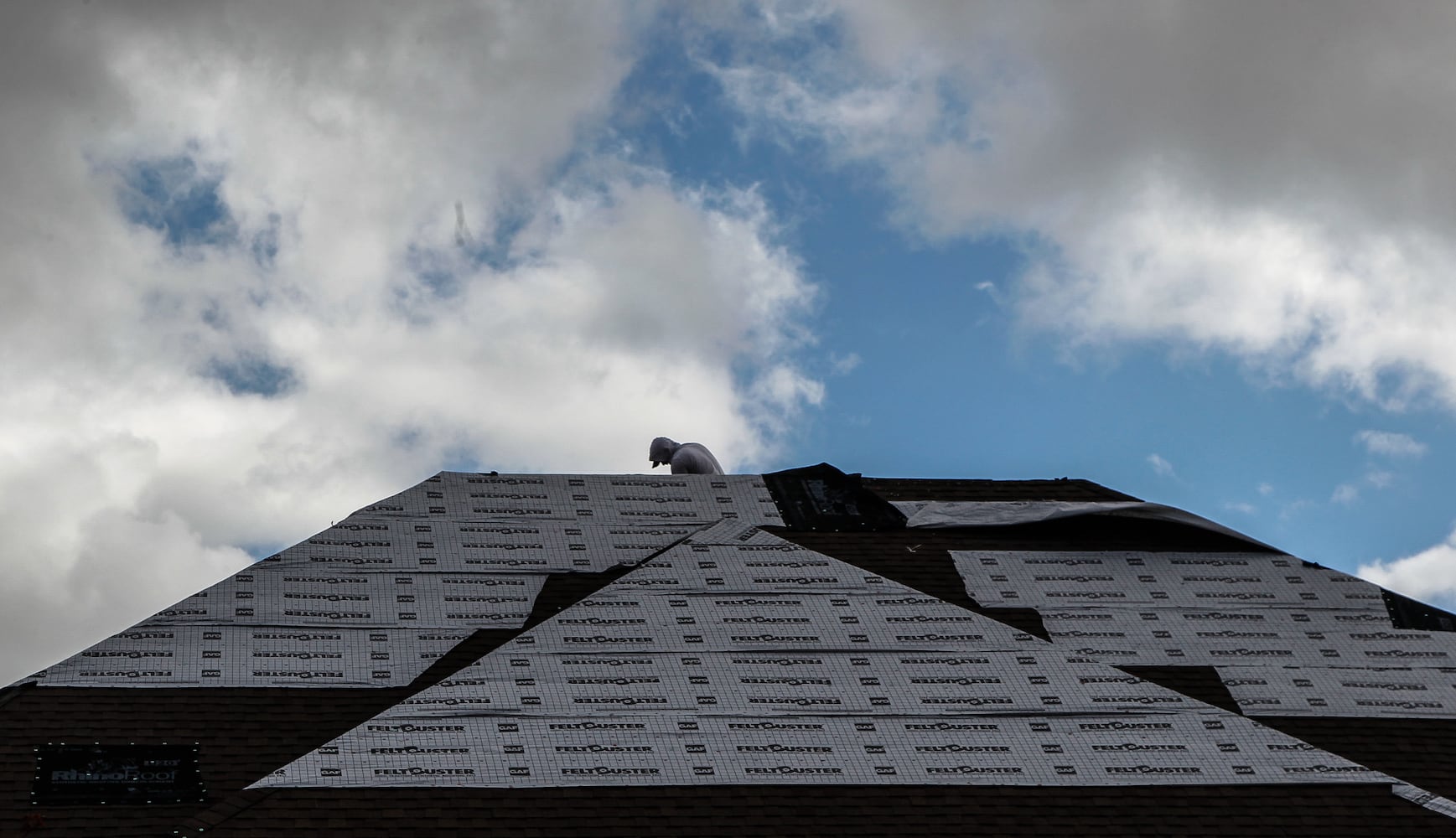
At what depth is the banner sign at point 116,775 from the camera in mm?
25281

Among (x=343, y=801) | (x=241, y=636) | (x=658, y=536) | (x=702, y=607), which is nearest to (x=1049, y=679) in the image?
(x=702, y=607)

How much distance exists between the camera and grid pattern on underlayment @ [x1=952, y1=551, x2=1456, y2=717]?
3030cm

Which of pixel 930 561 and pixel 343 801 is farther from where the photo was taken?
pixel 930 561

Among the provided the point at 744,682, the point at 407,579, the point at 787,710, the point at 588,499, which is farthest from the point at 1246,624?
the point at 407,579

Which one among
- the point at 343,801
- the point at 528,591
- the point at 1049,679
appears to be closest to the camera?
the point at 343,801

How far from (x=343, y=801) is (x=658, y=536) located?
10902 mm

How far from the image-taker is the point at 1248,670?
100ft

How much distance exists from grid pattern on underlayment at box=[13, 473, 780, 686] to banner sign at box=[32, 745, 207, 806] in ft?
6.15

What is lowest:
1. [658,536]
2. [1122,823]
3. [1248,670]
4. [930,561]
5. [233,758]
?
[1122,823]

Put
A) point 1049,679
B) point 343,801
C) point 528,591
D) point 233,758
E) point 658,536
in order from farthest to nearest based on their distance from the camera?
point 658,536 → point 528,591 → point 1049,679 → point 233,758 → point 343,801

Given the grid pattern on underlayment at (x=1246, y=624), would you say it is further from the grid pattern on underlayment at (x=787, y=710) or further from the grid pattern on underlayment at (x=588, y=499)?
the grid pattern on underlayment at (x=588, y=499)

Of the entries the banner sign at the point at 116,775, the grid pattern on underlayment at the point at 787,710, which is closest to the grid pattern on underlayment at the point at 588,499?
the grid pattern on underlayment at the point at 787,710

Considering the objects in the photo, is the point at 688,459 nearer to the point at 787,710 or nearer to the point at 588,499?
the point at 588,499

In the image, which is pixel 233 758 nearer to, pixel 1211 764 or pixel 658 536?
pixel 658 536
